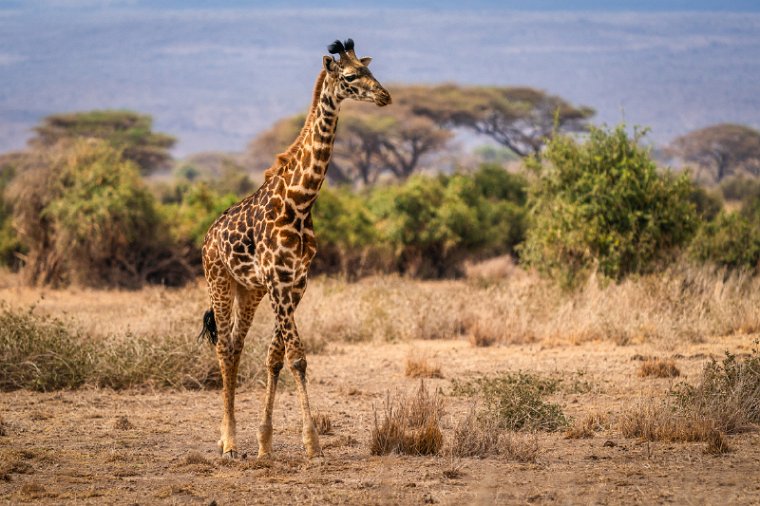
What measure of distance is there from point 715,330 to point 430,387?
491 centimetres

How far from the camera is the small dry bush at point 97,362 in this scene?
12133mm

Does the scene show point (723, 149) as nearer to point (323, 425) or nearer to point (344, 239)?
point (344, 239)

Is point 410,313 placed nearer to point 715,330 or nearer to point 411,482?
point 715,330

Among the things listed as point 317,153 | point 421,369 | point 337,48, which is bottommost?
point 421,369

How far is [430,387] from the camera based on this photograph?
12.3 meters

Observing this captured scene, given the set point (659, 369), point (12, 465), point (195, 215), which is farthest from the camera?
point (195, 215)

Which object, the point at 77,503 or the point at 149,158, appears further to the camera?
the point at 149,158

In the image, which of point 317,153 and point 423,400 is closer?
point 317,153

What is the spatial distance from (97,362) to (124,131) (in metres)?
43.4

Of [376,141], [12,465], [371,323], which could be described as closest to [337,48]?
[12,465]

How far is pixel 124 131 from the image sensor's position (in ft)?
178

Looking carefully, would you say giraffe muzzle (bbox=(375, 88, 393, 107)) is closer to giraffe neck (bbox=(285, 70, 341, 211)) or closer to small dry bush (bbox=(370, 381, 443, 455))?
giraffe neck (bbox=(285, 70, 341, 211))

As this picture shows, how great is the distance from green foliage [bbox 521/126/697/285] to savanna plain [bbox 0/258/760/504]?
25.2 inches

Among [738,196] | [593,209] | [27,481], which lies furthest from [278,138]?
[27,481]
